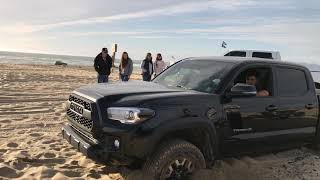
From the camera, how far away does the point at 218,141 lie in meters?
5.92

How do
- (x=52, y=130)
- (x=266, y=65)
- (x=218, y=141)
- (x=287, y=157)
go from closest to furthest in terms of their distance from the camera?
(x=218, y=141)
(x=266, y=65)
(x=287, y=157)
(x=52, y=130)

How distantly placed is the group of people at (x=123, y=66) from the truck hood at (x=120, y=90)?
25.4 ft

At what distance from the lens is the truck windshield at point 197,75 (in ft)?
20.4

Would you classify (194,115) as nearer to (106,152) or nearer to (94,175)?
(106,152)

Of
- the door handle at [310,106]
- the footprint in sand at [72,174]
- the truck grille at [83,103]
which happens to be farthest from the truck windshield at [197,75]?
the footprint in sand at [72,174]

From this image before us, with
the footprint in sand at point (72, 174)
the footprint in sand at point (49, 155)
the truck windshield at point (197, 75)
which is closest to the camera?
the footprint in sand at point (72, 174)

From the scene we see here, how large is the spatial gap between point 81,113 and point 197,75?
1.78 m

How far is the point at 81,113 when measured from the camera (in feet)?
18.7

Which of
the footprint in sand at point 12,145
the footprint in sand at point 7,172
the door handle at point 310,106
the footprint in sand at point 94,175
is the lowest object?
the footprint in sand at point 94,175

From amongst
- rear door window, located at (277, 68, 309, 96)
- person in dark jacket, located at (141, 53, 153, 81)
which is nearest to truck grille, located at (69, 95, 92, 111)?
rear door window, located at (277, 68, 309, 96)

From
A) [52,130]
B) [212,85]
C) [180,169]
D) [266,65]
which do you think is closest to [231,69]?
[212,85]

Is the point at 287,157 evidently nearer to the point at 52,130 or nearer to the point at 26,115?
the point at 52,130

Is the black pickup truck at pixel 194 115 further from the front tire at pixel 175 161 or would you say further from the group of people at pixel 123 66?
the group of people at pixel 123 66

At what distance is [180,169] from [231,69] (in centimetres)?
161
